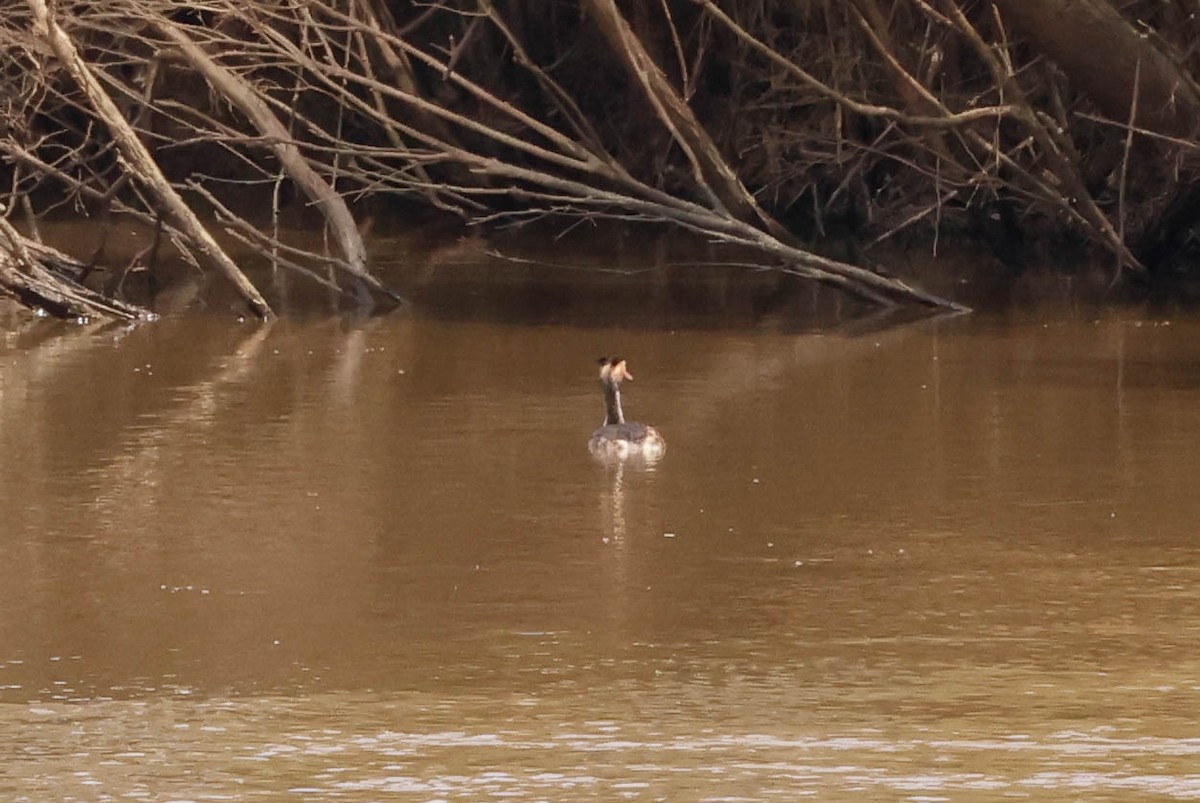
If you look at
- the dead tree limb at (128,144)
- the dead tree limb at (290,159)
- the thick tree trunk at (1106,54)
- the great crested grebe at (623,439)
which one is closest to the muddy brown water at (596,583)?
the great crested grebe at (623,439)

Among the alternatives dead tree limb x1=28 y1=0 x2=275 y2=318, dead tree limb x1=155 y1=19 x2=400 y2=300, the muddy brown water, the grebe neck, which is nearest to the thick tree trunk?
the muddy brown water

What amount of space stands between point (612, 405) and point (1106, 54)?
5.91 metres

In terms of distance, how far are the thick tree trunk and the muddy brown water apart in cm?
328

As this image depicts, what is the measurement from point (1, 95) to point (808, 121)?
6077 millimetres

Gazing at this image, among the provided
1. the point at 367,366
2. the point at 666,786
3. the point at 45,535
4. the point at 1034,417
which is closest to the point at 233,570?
the point at 45,535

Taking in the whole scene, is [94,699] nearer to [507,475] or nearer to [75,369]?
[507,475]

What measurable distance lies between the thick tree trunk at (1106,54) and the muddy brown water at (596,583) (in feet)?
10.8

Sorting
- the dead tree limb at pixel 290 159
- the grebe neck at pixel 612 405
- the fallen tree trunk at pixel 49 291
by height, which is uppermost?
the dead tree limb at pixel 290 159

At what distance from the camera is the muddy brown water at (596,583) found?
4.29 meters

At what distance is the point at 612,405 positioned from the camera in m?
8.08

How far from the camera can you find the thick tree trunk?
12750 mm

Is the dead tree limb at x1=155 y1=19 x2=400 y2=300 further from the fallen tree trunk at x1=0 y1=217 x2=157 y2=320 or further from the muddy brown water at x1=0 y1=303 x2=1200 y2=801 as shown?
the muddy brown water at x1=0 y1=303 x2=1200 y2=801

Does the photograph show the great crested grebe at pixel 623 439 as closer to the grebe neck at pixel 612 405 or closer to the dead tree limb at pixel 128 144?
the grebe neck at pixel 612 405

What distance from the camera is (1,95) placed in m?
13.7
